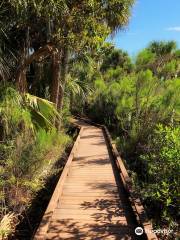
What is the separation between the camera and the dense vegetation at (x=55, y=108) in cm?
656

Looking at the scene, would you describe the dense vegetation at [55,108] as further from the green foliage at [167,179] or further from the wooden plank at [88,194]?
the wooden plank at [88,194]

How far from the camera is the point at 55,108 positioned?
11805mm

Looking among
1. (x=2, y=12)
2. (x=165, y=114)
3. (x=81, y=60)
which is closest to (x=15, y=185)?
(x=2, y=12)

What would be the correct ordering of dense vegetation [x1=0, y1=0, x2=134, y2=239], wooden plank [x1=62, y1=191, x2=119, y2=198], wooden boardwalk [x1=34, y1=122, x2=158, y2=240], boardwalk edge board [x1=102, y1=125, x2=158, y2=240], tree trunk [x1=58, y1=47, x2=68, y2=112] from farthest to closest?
tree trunk [x1=58, y1=47, x2=68, y2=112] → wooden plank [x1=62, y1=191, x2=119, y2=198] → dense vegetation [x1=0, y1=0, x2=134, y2=239] → wooden boardwalk [x1=34, y1=122, x2=158, y2=240] → boardwalk edge board [x1=102, y1=125, x2=158, y2=240]

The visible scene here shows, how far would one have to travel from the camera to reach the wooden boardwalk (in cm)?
554

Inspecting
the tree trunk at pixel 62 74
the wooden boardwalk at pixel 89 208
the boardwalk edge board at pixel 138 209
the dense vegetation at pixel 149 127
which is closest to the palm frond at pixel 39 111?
the wooden boardwalk at pixel 89 208

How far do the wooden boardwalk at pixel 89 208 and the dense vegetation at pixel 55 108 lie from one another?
531 mm

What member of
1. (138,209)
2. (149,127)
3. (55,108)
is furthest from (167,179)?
(55,108)

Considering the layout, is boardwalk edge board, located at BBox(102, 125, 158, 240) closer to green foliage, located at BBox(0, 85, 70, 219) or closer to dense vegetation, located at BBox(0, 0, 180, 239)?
dense vegetation, located at BBox(0, 0, 180, 239)

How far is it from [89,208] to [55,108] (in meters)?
5.69

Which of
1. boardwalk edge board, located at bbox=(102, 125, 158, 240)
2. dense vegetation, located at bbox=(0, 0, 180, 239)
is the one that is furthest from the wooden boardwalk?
dense vegetation, located at bbox=(0, 0, 180, 239)

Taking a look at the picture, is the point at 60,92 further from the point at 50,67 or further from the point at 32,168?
the point at 32,168

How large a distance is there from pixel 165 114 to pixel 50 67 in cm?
486

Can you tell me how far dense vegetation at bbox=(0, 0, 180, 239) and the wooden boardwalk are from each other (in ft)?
1.74
